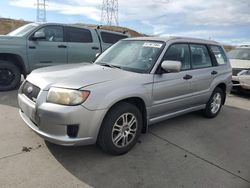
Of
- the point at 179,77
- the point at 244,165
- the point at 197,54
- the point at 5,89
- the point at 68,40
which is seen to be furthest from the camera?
the point at 68,40

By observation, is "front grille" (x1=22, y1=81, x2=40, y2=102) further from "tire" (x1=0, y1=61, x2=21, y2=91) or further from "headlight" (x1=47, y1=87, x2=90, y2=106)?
"tire" (x1=0, y1=61, x2=21, y2=91)

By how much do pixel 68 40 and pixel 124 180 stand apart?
5264 mm

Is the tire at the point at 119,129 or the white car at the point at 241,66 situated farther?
the white car at the point at 241,66

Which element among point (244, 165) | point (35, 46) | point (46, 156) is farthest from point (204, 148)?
point (35, 46)

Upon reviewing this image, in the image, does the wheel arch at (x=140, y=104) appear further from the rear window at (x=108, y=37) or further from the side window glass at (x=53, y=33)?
the rear window at (x=108, y=37)

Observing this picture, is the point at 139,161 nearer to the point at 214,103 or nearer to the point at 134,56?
the point at 134,56

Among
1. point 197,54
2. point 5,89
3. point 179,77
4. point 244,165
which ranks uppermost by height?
point 197,54

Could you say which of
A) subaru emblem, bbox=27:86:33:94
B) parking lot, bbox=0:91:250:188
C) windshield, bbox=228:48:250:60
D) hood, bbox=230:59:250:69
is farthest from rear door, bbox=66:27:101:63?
windshield, bbox=228:48:250:60

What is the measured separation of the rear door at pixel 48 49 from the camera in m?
6.39

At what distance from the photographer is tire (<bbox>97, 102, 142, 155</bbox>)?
3.10 m

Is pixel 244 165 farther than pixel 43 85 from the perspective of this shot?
Yes

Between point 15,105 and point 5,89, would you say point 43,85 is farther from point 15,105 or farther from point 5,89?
point 5,89

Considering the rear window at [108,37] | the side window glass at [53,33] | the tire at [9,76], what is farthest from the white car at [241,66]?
the tire at [9,76]

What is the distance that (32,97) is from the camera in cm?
321
